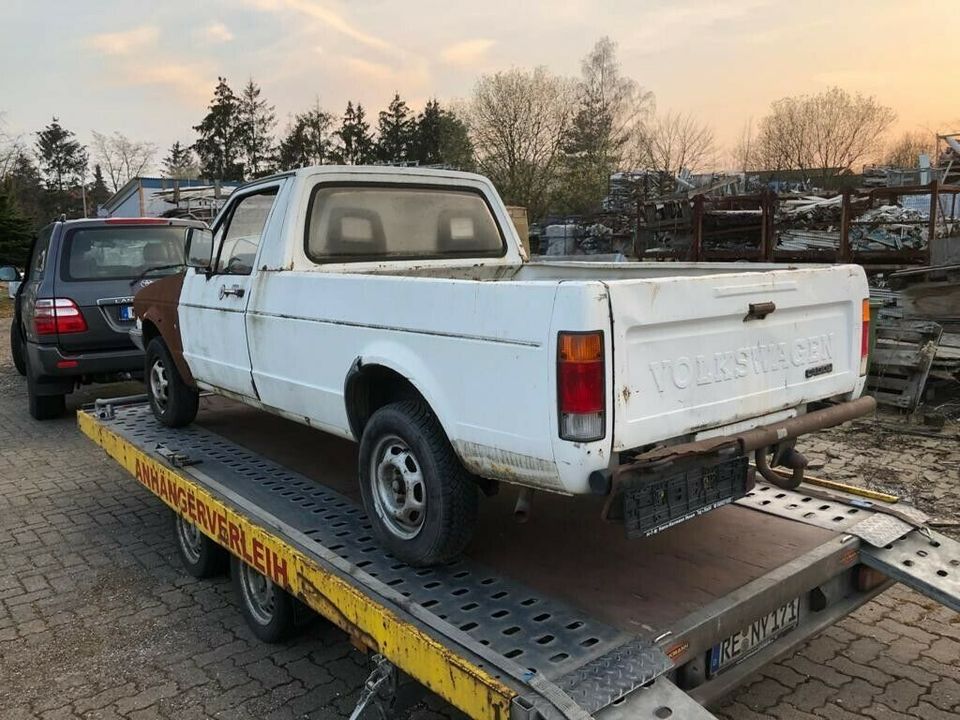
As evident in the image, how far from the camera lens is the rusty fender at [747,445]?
2449 mm

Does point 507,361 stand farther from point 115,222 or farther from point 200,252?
point 115,222

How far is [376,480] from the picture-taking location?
10.8 feet

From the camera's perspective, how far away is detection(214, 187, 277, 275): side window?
429cm

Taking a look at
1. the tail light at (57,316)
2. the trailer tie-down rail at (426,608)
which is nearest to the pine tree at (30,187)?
the tail light at (57,316)

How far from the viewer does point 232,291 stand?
4.35 metres

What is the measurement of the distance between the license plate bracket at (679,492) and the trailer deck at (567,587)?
0.30 meters

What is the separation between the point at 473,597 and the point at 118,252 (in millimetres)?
6767

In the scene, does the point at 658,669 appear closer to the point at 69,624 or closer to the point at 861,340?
the point at 861,340

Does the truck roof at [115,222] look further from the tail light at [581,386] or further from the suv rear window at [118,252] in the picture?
the tail light at [581,386]

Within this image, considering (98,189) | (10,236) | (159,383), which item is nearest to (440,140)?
(10,236)

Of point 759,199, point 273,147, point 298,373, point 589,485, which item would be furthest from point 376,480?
point 273,147

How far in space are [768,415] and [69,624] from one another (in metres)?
3.59

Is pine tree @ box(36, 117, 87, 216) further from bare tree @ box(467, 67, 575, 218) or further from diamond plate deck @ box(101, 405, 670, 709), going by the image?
diamond plate deck @ box(101, 405, 670, 709)

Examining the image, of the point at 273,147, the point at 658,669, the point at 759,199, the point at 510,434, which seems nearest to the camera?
the point at 658,669
